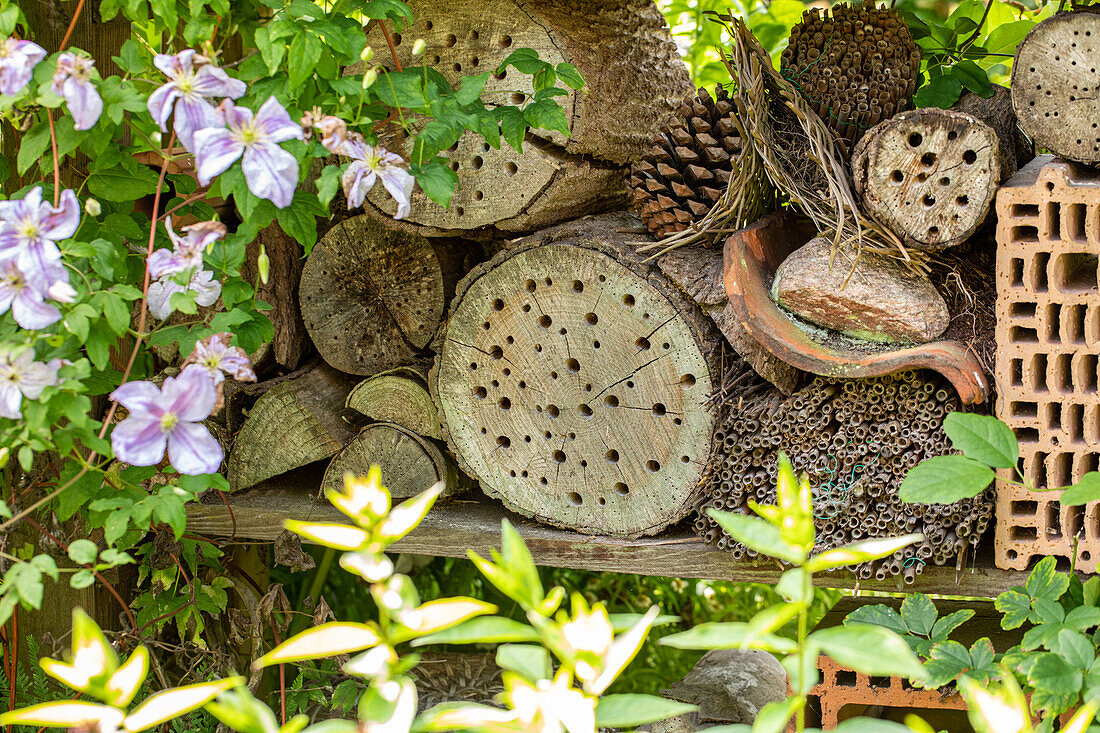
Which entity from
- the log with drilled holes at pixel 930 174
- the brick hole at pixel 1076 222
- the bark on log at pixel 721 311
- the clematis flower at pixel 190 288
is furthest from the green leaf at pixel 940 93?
the clematis flower at pixel 190 288

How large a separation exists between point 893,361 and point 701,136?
1.47 feet

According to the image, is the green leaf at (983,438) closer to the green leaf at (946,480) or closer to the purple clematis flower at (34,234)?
the green leaf at (946,480)

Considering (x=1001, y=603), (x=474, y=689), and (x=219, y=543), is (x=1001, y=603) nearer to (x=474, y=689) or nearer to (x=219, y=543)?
(x=474, y=689)

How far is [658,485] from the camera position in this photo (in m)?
1.53

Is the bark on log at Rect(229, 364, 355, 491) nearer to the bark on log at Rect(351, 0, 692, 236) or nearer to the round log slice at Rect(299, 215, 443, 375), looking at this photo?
the round log slice at Rect(299, 215, 443, 375)

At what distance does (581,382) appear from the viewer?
1.55 meters

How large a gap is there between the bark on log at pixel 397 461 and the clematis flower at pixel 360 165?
661 mm

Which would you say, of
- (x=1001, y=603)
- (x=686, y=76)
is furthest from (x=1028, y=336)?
(x=686, y=76)

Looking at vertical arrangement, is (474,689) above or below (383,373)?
below

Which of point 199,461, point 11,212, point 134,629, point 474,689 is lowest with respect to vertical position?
point 474,689

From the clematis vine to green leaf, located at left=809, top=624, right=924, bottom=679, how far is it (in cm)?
72

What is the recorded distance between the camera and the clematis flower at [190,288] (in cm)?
121

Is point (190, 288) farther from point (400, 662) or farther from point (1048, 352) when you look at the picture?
point (1048, 352)

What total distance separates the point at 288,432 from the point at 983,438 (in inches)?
48.9
